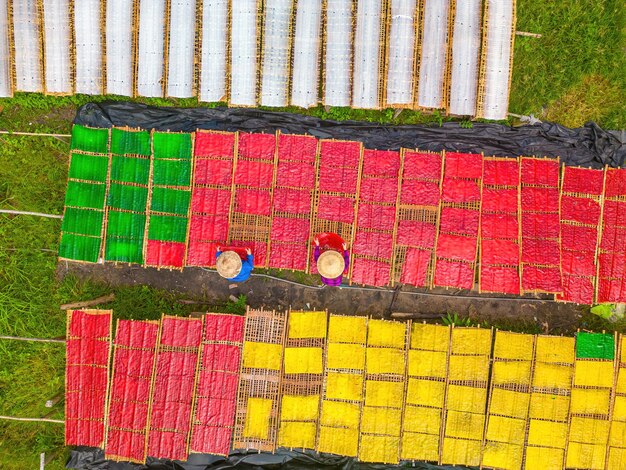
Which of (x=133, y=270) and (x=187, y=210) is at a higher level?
(x=187, y=210)

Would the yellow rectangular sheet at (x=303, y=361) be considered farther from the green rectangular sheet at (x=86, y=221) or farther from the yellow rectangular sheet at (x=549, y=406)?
the green rectangular sheet at (x=86, y=221)

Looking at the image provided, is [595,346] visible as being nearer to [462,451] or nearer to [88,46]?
[462,451]

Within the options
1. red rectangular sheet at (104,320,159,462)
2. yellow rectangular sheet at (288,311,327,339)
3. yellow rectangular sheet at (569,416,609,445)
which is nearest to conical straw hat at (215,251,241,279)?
yellow rectangular sheet at (288,311,327,339)

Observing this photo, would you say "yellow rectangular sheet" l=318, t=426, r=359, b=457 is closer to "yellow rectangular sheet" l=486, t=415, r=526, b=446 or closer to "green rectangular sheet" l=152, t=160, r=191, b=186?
"yellow rectangular sheet" l=486, t=415, r=526, b=446

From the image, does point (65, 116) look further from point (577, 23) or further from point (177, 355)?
point (577, 23)

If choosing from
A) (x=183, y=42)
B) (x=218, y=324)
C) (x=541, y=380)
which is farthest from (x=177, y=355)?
(x=541, y=380)
